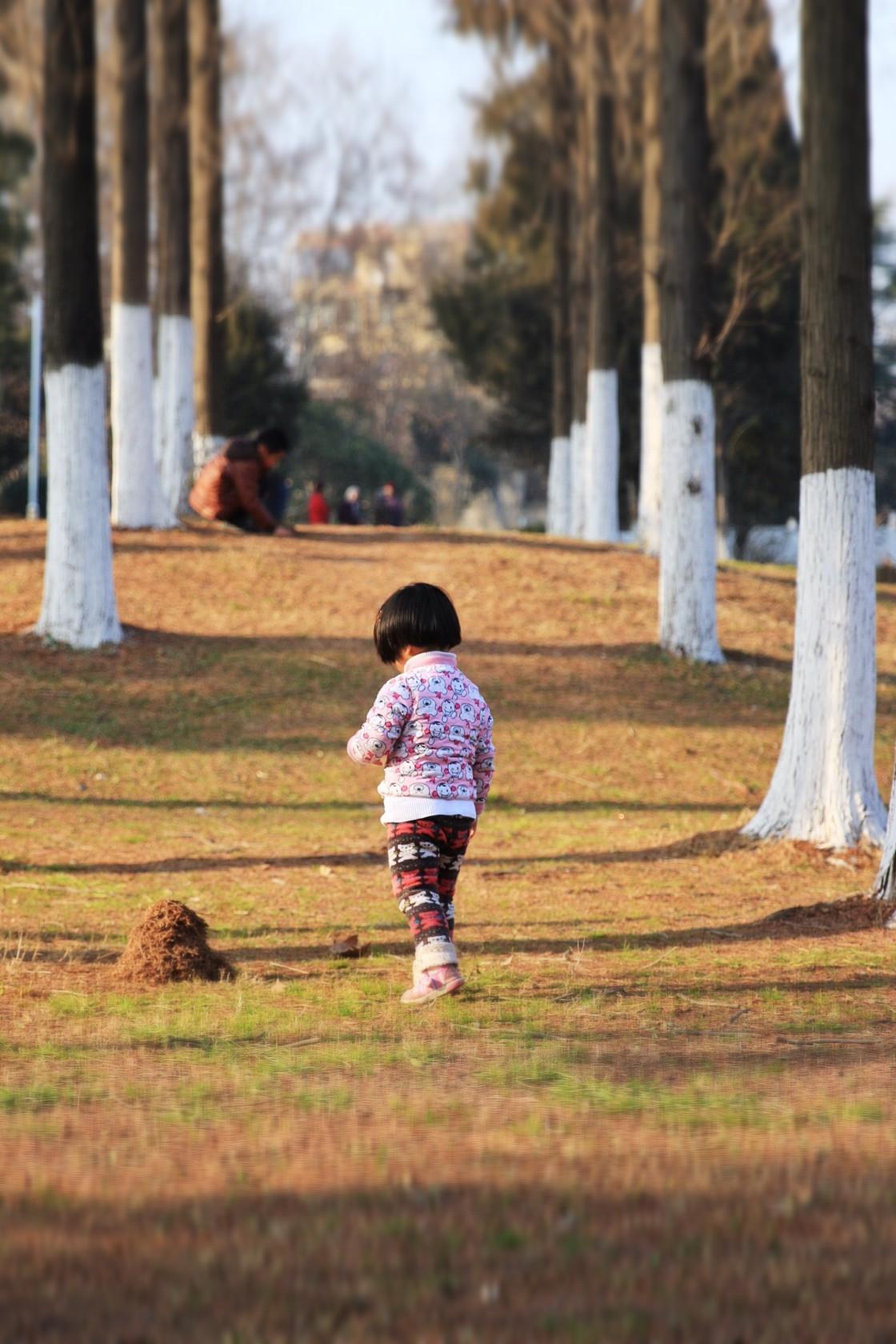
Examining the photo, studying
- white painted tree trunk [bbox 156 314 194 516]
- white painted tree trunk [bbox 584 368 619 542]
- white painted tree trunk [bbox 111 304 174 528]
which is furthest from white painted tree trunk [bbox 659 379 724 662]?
white painted tree trunk [bbox 584 368 619 542]

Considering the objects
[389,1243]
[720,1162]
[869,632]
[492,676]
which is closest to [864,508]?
[869,632]

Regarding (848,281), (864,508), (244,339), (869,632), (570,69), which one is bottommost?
(869,632)

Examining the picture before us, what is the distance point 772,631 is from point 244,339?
84.1ft

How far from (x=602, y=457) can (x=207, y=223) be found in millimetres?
7001

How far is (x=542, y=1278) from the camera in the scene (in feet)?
10.2

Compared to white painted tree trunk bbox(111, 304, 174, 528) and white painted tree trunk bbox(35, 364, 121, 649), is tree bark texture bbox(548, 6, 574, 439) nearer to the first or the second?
white painted tree trunk bbox(111, 304, 174, 528)

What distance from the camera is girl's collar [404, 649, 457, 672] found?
6.21 m

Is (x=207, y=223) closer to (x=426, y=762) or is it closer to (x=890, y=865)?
(x=890, y=865)

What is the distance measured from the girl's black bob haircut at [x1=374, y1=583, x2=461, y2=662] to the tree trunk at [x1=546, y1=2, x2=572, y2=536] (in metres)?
26.0

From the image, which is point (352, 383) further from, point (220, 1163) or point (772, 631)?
point (220, 1163)

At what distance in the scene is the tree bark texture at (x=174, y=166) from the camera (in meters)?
22.2

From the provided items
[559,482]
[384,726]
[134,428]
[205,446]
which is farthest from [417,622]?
[559,482]

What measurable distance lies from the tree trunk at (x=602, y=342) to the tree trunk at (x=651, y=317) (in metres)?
0.86

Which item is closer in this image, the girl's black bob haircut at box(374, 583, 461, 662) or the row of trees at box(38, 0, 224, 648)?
the girl's black bob haircut at box(374, 583, 461, 662)
